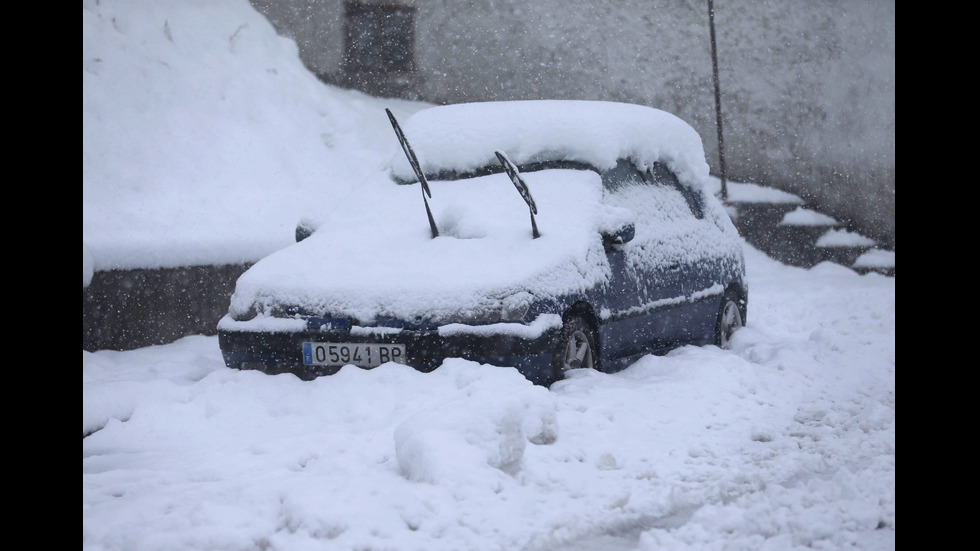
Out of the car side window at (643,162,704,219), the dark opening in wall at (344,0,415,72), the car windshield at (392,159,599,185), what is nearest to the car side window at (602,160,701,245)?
the car side window at (643,162,704,219)

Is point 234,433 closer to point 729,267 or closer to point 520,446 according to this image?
point 520,446

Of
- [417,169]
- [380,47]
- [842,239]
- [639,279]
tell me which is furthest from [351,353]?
[842,239]

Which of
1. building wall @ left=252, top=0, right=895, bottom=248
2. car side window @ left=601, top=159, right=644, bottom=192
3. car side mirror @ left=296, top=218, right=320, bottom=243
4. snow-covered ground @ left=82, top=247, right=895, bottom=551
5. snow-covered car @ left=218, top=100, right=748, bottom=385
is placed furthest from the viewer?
building wall @ left=252, top=0, right=895, bottom=248

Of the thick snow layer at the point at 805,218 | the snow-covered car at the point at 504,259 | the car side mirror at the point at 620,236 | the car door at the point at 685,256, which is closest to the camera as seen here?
the snow-covered car at the point at 504,259

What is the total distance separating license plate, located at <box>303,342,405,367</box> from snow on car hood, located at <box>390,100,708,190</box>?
5.23 feet

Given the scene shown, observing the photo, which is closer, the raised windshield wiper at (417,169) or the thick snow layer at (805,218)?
the raised windshield wiper at (417,169)

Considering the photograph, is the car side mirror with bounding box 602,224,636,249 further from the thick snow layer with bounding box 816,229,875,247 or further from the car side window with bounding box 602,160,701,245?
the thick snow layer with bounding box 816,229,875,247

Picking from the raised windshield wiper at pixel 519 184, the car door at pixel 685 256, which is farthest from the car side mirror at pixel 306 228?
the car door at pixel 685 256

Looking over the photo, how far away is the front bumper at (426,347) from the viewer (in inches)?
189

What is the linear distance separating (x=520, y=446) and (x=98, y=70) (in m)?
7.29

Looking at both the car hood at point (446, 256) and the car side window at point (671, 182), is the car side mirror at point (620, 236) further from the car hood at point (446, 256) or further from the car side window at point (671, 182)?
the car side window at point (671, 182)

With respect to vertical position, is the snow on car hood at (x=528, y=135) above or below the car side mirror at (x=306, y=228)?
above

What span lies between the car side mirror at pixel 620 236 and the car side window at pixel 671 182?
44.7 inches

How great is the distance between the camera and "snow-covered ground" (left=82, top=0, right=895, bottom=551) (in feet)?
11.0
